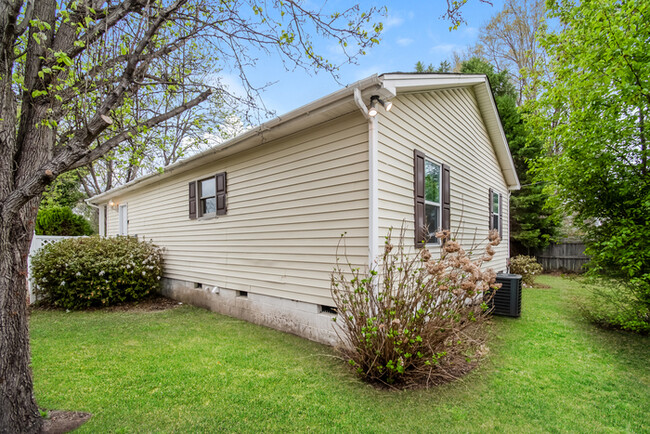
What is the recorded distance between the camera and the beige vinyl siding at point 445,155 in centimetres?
424

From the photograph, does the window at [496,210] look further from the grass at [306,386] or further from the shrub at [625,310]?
the grass at [306,386]

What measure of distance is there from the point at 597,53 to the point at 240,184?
20.4 feet

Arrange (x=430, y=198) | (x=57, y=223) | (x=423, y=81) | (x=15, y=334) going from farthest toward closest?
(x=57, y=223)
(x=430, y=198)
(x=423, y=81)
(x=15, y=334)

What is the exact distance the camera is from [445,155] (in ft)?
19.5

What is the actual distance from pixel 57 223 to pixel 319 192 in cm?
1146

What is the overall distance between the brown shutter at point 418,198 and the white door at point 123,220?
31.5 ft

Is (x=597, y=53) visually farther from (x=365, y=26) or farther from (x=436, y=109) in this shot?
(x=365, y=26)

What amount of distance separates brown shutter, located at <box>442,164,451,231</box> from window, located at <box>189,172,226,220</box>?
13.9 ft

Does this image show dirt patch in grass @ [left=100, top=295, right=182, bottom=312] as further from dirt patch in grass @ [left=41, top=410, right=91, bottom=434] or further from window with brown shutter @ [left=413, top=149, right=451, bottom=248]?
window with brown shutter @ [left=413, top=149, right=451, bottom=248]

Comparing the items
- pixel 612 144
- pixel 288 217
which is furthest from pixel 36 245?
pixel 612 144

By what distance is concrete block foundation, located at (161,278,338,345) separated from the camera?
179 inches

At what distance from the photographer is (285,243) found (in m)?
5.08

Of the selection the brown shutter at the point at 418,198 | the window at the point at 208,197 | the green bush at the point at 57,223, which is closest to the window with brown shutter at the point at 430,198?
the brown shutter at the point at 418,198

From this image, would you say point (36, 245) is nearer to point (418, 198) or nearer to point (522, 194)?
point (418, 198)
